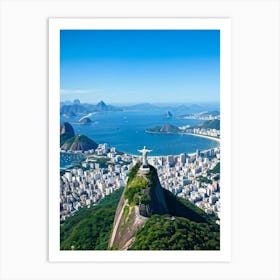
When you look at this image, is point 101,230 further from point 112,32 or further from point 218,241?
point 112,32

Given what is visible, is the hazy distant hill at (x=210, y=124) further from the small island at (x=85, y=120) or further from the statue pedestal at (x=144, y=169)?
the small island at (x=85, y=120)

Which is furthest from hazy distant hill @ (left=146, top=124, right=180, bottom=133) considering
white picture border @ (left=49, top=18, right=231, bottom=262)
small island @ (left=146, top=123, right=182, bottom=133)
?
white picture border @ (left=49, top=18, right=231, bottom=262)

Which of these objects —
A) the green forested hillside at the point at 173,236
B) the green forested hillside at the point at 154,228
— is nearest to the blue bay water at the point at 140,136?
the green forested hillside at the point at 154,228

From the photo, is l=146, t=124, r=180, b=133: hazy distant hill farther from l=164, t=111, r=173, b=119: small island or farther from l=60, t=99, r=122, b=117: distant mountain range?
l=60, t=99, r=122, b=117: distant mountain range

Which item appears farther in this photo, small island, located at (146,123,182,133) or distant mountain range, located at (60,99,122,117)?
small island, located at (146,123,182,133)
